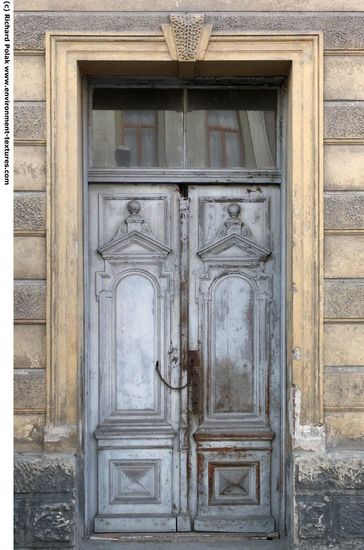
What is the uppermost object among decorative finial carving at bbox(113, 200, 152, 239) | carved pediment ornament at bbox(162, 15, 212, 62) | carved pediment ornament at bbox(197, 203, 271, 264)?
carved pediment ornament at bbox(162, 15, 212, 62)

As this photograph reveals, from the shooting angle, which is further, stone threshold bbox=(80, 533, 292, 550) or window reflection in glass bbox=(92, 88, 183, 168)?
window reflection in glass bbox=(92, 88, 183, 168)

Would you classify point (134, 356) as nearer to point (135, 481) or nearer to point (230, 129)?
point (135, 481)

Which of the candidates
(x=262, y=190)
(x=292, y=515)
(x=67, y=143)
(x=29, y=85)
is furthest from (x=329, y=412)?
(x=29, y=85)

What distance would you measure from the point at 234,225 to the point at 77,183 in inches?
48.7

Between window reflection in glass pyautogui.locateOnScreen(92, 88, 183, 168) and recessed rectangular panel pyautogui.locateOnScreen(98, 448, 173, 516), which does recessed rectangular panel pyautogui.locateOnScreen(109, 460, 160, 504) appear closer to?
recessed rectangular panel pyautogui.locateOnScreen(98, 448, 173, 516)

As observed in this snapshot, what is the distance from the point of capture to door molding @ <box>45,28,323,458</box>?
5656mm

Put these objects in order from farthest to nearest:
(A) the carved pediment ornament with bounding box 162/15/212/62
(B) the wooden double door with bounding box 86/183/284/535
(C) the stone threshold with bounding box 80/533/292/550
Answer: (B) the wooden double door with bounding box 86/183/284/535 → (C) the stone threshold with bounding box 80/533/292/550 → (A) the carved pediment ornament with bounding box 162/15/212/62

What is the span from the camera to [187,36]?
5660 mm

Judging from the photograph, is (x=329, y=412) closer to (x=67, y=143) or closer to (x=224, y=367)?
(x=224, y=367)

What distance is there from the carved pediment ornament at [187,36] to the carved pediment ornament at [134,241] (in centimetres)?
116

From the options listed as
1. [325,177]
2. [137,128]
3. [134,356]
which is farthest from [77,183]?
[325,177]

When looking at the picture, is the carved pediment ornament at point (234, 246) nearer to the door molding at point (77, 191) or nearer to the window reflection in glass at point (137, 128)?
the door molding at point (77, 191)

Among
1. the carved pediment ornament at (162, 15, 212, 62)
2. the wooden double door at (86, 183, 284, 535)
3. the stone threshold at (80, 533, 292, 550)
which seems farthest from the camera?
the wooden double door at (86, 183, 284, 535)

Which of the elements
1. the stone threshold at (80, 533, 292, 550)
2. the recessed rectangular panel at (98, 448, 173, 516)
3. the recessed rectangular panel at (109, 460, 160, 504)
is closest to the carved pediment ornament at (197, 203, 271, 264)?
the recessed rectangular panel at (98, 448, 173, 516)
